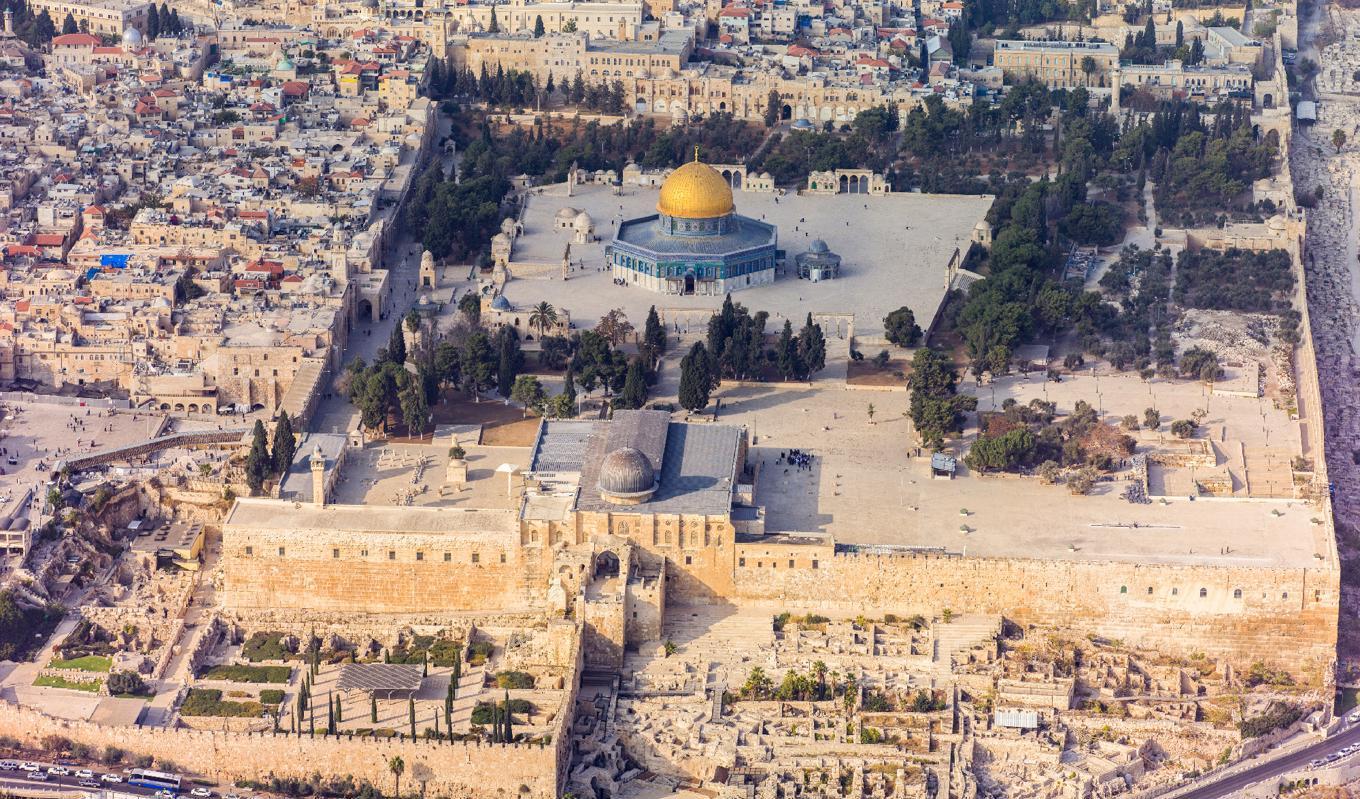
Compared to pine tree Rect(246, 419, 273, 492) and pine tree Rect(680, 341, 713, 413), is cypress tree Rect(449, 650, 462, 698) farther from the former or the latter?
pine tree Rect(680, 341, 713, 413)

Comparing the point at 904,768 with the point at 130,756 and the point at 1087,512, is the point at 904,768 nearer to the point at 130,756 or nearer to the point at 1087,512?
the point at 1087,512

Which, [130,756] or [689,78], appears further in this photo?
[689,78]

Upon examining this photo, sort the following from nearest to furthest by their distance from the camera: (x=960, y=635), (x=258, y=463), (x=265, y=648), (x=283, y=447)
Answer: (x=960, y=635), (x=265, y=648), (x=258, y=463), (x=283, y=447)

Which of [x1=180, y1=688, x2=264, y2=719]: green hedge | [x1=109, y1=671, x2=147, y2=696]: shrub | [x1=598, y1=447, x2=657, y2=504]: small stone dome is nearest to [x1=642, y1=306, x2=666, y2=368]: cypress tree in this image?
[x1=598, y1=447, x2=657, y2=504]: small stone dome

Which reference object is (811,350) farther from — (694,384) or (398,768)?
(398,768)

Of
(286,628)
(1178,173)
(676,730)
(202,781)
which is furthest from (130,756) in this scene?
(1178,173)

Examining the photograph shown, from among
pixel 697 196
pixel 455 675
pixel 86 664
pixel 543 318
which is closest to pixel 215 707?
pixel 86 664
